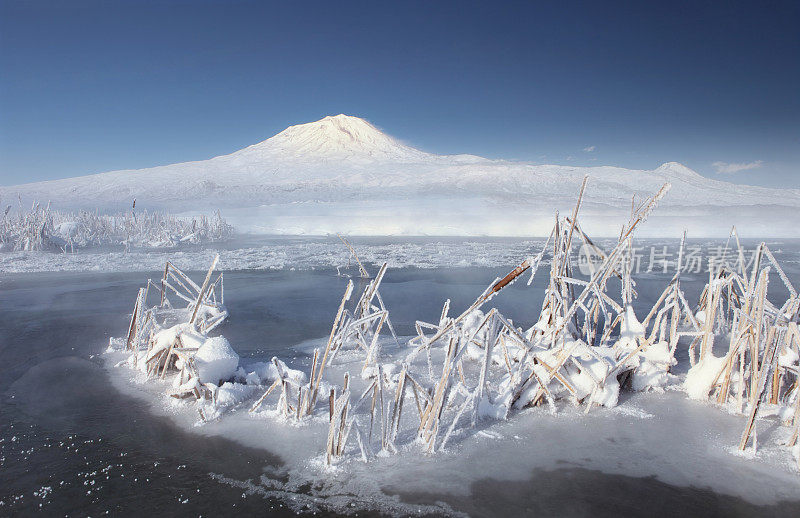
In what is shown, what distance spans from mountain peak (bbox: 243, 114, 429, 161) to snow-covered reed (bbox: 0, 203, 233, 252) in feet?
160

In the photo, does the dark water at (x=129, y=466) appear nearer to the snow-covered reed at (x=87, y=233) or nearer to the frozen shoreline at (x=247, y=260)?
the frozen shoreline at (x=247, y=260)

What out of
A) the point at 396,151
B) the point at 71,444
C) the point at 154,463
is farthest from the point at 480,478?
the point at 396,151

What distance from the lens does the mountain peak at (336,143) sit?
7481 centimetres

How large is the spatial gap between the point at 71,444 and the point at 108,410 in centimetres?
59

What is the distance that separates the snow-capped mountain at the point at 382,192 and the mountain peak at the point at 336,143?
198 mm

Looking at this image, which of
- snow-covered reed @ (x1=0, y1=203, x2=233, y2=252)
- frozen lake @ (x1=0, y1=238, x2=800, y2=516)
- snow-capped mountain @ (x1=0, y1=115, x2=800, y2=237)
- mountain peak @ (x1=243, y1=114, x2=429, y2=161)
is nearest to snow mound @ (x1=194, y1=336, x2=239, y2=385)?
frozen lake @ (x1=0, y1=238, x2=800, y2=516)

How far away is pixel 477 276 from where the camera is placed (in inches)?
481

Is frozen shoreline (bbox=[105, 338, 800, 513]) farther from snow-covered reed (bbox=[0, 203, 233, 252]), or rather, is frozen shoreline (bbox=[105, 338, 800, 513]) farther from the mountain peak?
the mountain peak

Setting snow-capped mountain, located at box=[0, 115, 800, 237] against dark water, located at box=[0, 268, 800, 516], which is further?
snow-capped mountain, located at box=[0, 115, 800, 237]

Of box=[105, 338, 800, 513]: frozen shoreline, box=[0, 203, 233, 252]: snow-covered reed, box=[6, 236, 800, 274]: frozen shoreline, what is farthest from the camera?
box=[0, 203, 233, 252]: snow-covered reed

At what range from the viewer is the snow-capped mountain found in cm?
3741

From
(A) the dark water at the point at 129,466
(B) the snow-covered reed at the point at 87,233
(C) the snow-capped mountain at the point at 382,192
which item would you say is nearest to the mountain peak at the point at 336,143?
(C) the snow-capped mountain at the point at 382,192

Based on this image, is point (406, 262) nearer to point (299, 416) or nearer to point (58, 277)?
point (58, 277)

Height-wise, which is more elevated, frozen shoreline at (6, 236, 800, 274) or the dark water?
frozen shoreline at (6, 236, 800, 274)
